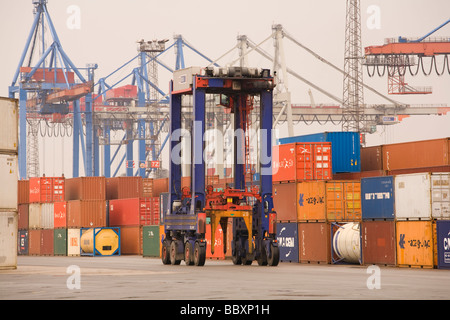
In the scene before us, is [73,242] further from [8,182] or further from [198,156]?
[198,156]

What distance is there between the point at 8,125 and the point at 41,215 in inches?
1349

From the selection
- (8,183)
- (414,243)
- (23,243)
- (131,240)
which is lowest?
(23,243)

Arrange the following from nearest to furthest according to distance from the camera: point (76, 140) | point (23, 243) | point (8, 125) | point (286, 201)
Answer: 1. point (8, 125)
2. point (286, 201)
3. point (23, 243)
4. point (76, 140)

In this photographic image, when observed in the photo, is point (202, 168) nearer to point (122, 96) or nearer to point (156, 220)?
point (156, 220)

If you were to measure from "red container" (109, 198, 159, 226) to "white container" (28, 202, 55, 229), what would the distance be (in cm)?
522

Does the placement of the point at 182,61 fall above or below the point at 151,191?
above

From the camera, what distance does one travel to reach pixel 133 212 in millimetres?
58375

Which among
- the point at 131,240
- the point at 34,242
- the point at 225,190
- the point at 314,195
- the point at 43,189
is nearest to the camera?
the point at 225,190

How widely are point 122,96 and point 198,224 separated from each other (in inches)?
5866

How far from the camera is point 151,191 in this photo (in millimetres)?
68125

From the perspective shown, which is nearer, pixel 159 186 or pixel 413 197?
pixel 413 197

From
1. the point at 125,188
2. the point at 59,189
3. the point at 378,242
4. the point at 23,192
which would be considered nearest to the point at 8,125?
the point at 378,242
